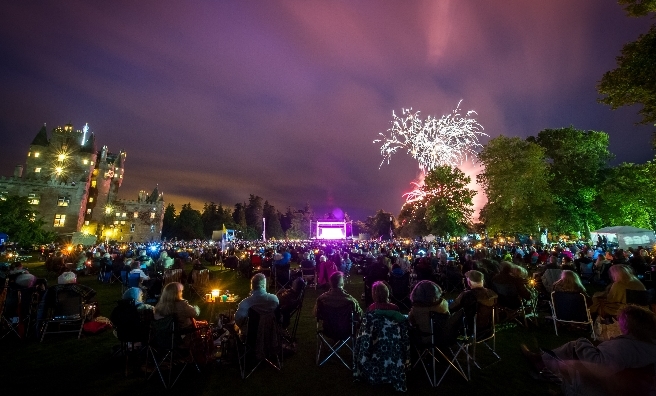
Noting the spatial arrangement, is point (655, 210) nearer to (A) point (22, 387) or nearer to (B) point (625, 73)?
(B) point (625, 73)

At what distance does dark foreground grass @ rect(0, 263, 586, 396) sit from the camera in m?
4.36

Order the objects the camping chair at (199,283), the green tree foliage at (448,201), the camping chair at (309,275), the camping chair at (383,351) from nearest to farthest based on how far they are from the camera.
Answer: the camping chair at (383,351) → the camping chair at (199,283) → the camping chair at (309,275) → the green tree foliage at (448,201)

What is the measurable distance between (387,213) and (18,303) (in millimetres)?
89899

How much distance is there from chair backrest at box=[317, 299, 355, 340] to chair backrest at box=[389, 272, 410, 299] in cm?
400

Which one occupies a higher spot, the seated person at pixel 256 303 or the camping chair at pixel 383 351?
the seated person at pixel 256 303

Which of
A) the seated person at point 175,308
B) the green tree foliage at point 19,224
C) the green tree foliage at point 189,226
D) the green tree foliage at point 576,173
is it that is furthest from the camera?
the green tree foliage at point 189,226

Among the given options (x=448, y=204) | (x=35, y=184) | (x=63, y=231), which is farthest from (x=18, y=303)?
(x=35, y=184)

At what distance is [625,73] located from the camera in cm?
1008

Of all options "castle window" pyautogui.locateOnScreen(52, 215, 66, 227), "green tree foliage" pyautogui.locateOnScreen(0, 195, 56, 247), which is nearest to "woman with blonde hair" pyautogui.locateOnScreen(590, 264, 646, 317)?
"green tree foliage" pyautogui.locateOnScreen(0, 195, 56, 247)

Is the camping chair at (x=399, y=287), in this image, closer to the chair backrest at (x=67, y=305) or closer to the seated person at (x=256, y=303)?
the seated person at (x=256, y=303)

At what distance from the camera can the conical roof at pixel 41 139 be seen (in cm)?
6345

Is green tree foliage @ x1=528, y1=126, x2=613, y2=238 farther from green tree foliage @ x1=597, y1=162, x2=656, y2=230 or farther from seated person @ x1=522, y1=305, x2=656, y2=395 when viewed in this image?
seated person @ x1=522, y1=305, x2=656, y2=395

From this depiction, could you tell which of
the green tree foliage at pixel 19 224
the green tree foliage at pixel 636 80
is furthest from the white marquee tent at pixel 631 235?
the green tree foliage at pixel 19 224

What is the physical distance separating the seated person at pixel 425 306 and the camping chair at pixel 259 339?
2052mm
